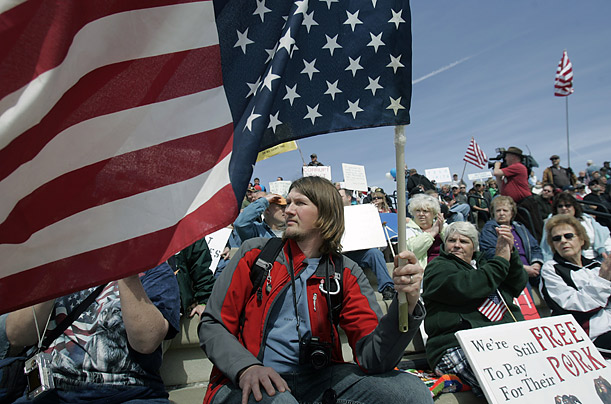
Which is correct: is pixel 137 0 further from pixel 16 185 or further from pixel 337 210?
pixel 337 210

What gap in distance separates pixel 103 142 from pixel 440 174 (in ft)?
47.3

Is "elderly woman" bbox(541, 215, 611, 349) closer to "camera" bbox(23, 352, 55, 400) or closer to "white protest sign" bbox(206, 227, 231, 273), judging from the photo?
"white protest sign" bbox(206, 227, 231, 273)

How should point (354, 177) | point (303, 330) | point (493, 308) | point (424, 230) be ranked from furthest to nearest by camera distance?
point (354, 177) < point (424, 230) < point (493, 308) < point (303, 330)

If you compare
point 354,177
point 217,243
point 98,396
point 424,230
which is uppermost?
point 354,177

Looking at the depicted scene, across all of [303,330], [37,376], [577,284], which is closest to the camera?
[37,376]

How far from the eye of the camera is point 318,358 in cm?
187

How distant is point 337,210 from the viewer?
2.46 metres

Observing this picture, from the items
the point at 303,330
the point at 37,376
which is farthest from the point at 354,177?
the point at 37,376

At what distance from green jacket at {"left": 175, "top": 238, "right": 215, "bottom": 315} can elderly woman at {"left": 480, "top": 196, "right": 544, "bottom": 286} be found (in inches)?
136

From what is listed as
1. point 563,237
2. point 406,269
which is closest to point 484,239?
point 563,237

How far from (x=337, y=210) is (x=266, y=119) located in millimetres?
1040

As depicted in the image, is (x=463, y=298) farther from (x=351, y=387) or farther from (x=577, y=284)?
(x=351, y=387)

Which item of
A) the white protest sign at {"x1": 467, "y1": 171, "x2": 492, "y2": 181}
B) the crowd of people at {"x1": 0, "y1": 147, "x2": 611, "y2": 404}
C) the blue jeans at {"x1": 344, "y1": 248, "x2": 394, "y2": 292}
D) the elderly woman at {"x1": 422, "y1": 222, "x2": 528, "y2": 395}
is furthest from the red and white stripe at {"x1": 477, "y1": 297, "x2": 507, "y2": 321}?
the white protest sign at {"x1": 467, "y1": 171, "x2": 492, "y2": 181}

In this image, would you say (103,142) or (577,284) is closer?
(103,142)
